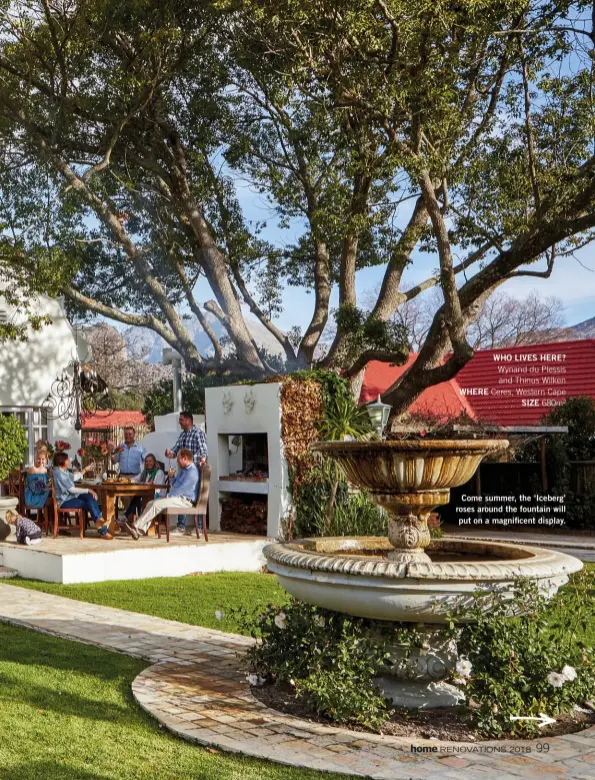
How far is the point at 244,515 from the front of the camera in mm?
14406

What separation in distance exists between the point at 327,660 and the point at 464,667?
865 millimetres

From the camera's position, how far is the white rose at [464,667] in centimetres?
537

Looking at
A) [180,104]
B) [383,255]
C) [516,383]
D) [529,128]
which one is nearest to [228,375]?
[383,255]

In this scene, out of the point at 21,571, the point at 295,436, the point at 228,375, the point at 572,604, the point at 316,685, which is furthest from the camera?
the point at 228,375

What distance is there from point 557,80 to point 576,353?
15.1 m

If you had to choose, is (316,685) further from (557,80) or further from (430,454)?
(557,80)

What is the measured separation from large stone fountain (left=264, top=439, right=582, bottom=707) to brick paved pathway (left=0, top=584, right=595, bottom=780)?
72 centimetres

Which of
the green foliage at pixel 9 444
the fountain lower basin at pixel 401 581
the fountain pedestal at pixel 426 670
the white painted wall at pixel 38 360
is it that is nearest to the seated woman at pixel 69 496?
the green foliage at pixel 9 444

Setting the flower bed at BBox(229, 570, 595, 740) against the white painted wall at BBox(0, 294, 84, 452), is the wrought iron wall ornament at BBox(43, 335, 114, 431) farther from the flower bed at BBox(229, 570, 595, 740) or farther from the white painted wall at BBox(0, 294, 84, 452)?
the flower bed at BBox(229, 570, 595, 740)

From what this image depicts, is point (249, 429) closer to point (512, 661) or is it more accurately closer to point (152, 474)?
point (152, 474)

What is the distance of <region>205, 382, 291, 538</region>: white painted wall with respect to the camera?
45.2 feet

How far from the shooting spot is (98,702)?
5793mm

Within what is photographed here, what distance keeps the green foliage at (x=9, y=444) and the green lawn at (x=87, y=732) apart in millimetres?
6948
